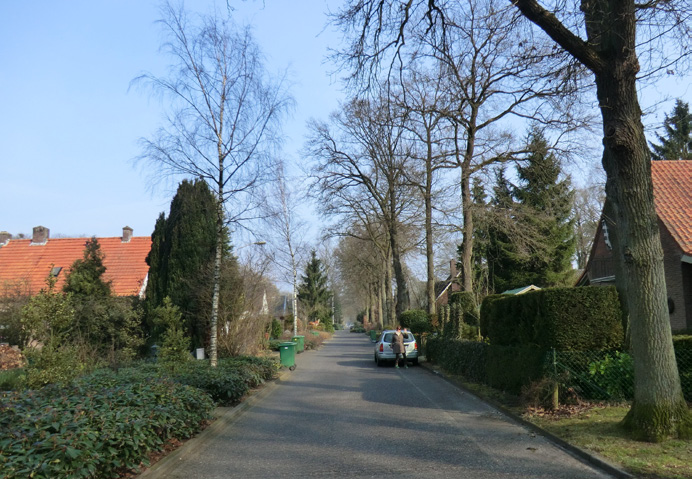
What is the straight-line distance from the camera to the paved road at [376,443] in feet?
21.9

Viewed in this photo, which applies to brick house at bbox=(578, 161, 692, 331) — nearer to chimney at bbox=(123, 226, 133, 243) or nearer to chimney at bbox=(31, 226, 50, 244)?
chimney at bbox=(123, 226, 133, 243)

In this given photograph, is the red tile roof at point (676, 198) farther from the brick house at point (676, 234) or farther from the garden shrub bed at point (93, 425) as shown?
the garden shrub bed at point (93, 425)

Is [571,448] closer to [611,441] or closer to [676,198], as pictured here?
[611,441]

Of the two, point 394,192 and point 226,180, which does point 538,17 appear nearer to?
point 226,180

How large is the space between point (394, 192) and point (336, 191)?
3.58 meters

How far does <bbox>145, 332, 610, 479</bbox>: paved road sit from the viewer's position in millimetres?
6668

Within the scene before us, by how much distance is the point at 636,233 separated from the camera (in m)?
7.68

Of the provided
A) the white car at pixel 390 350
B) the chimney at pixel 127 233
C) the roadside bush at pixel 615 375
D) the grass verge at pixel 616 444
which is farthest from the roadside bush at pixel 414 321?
the grass verge at pixel 616 444

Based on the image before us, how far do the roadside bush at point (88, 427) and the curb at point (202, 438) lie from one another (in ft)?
0.63

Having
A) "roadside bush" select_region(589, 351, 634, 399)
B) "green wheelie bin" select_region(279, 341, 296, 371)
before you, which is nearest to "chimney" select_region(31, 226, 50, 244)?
"green wheelie bin" select_region(279, 341, 296, 371)

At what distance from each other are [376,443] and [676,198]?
17762mm

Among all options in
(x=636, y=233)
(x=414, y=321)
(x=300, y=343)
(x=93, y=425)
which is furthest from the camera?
(x=414, y=321)

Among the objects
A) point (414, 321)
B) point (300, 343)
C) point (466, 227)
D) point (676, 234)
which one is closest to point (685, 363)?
point (676, 234)

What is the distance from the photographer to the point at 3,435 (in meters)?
5.21
